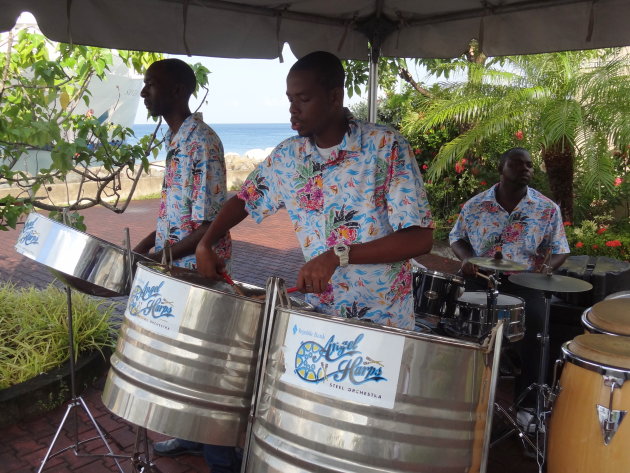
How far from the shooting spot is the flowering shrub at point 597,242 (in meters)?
4.74

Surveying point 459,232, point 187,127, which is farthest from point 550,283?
point 187,127

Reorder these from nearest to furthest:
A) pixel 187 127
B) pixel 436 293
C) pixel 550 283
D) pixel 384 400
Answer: pixel 384 400
pixel 187 127
pixel 550 283
pixel 436 293

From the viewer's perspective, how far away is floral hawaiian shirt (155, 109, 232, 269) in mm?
1959

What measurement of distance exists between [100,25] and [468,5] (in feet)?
5.18

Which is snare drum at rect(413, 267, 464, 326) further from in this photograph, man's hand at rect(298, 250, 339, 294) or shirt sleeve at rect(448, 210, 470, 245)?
man's hand at rect(298, 250, 339, 294)

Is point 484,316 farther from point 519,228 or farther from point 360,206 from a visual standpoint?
point 360,206

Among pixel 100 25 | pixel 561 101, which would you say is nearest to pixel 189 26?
pixel 100 25

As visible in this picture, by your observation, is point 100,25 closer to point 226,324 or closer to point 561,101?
point 226,324

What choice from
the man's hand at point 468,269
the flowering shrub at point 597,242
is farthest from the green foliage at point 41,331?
the flowering shrub at point 597,242

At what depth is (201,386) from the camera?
1270 millimetres

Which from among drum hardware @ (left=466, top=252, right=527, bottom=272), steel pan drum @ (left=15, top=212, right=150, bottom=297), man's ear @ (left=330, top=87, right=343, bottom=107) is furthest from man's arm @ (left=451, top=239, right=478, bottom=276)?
steel pan drum @ (left=15, top=212, right=150, bottom=297)

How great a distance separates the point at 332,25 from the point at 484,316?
1565 mm

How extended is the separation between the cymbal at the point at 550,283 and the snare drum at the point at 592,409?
74cm

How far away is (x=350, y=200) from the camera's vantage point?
4.98 feet
